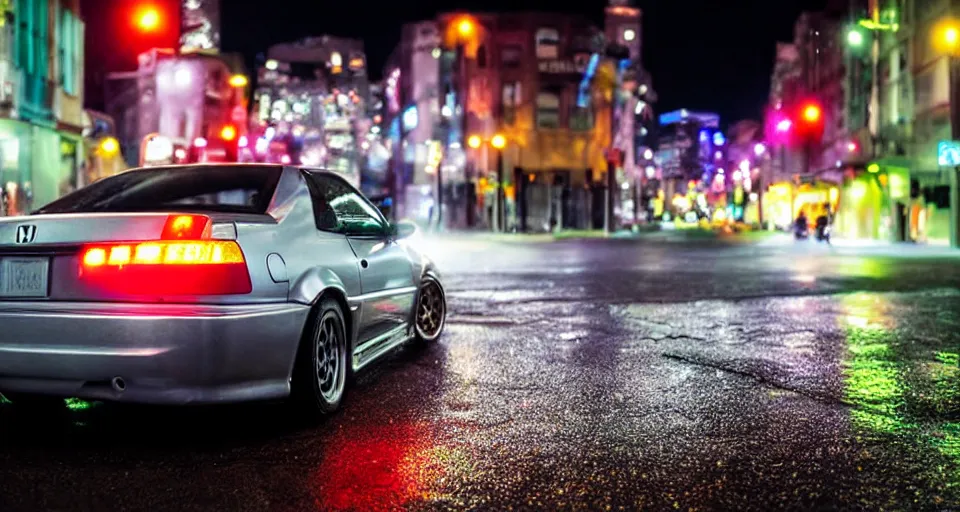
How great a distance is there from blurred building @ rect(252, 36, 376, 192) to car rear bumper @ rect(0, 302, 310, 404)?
97.9 m

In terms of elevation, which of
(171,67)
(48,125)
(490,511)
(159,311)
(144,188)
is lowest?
(490,511)

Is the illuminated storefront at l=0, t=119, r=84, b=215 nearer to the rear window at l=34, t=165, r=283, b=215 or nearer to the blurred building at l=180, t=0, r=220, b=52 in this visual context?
the rear window at l=34, t=165, r=283, b=215

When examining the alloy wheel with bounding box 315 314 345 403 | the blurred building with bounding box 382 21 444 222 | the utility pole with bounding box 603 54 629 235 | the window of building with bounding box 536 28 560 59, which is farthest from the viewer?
the blurred building with bounding box 382 21 444 222

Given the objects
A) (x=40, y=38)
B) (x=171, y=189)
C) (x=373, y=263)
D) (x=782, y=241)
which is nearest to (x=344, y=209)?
(x=373, y=263)

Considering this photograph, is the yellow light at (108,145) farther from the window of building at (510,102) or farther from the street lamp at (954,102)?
the street lamp at (954,102)

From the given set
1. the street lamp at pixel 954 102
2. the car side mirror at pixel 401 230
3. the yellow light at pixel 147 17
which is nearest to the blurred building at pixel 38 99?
the yellow light at pixel 147 17

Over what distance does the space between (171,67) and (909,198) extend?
47.3 meters

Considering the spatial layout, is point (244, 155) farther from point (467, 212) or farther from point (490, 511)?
point (490, 511)

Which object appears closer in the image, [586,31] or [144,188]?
[144,188]

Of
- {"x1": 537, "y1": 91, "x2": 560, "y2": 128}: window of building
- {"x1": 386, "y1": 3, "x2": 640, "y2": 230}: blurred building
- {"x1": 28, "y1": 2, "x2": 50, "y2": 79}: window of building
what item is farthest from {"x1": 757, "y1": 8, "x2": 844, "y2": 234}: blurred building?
{"x1": 28, "y1": 2, "x2": 50, "y2": 79}: window of building

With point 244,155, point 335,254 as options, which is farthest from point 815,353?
point 244,155

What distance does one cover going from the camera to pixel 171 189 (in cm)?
566

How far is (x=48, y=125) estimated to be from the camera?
24.4 meters

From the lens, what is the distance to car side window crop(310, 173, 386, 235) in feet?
17.6
